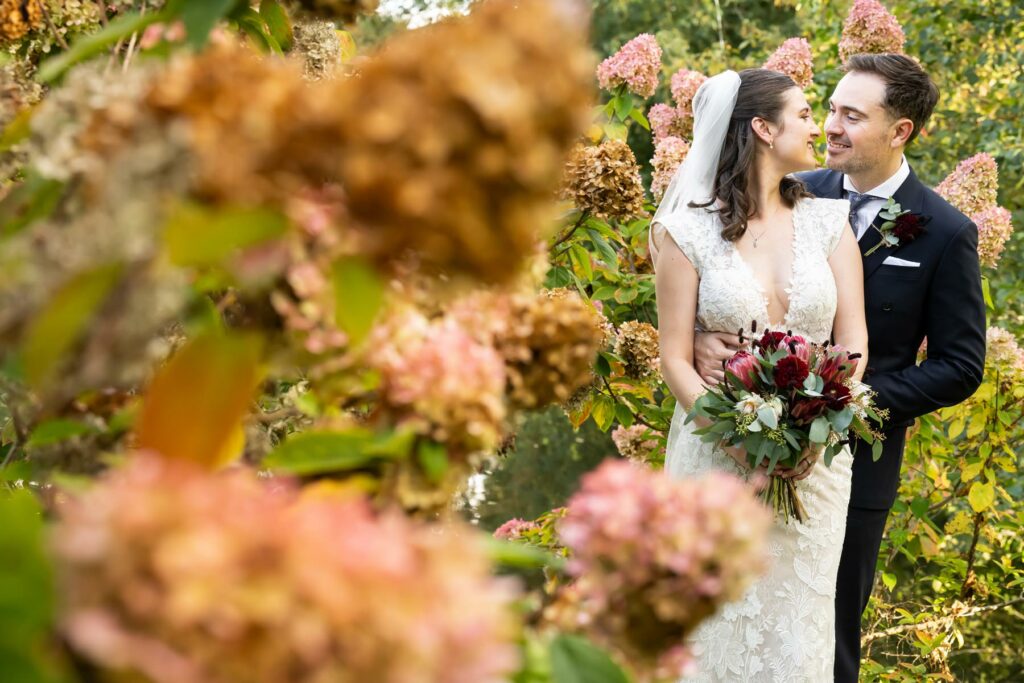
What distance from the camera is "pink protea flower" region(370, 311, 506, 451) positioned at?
0.71 meters

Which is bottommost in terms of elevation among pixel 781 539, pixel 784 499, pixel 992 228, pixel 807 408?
pixel 992 228

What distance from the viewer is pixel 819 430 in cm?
284

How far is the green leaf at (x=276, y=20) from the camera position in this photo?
43.4 inches

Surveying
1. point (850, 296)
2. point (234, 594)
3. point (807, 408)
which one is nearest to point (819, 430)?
point (807, 408)

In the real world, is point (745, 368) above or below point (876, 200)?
above

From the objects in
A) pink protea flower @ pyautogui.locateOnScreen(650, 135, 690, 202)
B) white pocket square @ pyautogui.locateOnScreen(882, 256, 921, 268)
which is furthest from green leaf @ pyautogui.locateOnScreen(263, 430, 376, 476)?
pink protea flower @ pyautogui.locateOnScreen(650, 135, 690, 202)

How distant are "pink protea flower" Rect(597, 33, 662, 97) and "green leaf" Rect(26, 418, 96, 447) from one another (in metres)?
3.59

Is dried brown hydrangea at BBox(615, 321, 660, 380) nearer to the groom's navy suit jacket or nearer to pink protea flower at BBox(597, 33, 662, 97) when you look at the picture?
the groom's navy suit jacket

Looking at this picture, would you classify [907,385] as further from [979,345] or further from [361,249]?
[361,249]

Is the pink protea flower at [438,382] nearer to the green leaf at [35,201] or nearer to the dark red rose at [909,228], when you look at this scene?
the green leaf at [35,201]

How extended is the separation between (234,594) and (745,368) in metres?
2.65

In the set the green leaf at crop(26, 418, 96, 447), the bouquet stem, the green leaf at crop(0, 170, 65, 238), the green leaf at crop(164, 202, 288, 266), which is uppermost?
Result: the green leaf at crop(164, 202, 288, 266)

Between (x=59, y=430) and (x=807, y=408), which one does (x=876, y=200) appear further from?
(x=59, y=430)

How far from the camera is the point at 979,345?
140 inches
